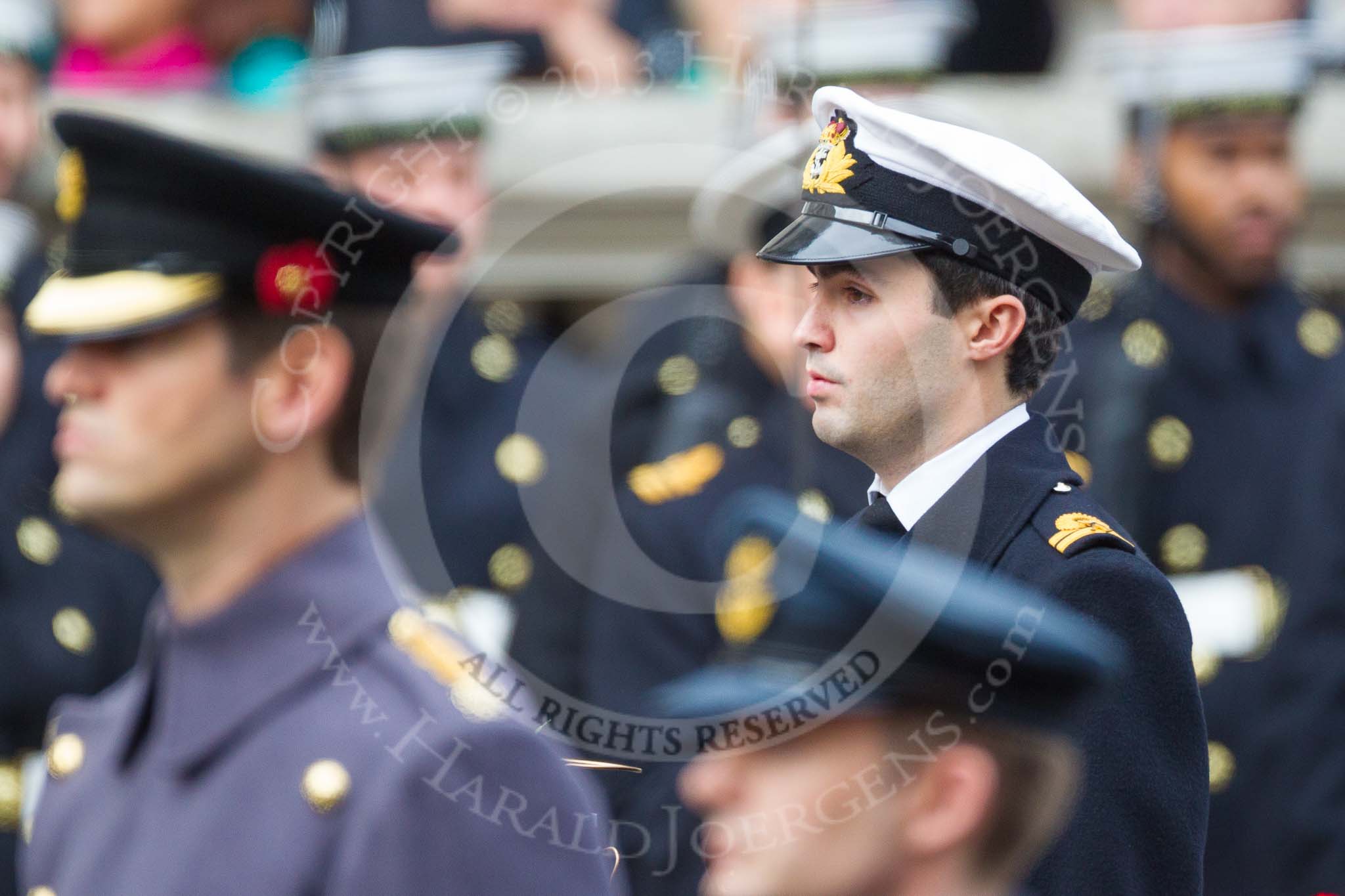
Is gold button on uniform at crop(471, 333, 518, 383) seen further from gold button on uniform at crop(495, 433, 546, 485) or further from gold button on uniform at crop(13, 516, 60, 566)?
gold button on uniform at crop(13, 516, 60, 566)

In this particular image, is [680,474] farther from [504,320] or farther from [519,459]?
[504,320]

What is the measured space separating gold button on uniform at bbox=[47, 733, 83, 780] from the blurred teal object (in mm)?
2932

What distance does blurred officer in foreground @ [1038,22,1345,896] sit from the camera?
148 inches

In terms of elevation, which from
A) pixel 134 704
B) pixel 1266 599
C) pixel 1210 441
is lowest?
pixel 1266 599

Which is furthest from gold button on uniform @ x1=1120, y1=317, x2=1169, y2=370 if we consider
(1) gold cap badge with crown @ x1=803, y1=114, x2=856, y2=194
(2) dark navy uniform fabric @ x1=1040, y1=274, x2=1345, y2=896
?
(1) gold cap badge with crown @ x1=803, y1=114, x2=856, y2=194

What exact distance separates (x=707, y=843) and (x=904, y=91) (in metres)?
2.13

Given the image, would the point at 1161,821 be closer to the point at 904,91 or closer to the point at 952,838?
the point at 952,838

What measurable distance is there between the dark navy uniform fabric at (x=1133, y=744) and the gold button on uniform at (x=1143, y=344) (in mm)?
2430

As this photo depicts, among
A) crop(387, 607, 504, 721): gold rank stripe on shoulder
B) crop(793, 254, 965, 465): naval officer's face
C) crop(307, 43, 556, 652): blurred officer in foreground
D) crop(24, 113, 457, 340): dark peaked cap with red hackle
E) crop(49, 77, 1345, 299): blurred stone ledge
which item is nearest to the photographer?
crop(793, 254, 965, 465): naval officer's face

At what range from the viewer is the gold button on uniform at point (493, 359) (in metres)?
4.65

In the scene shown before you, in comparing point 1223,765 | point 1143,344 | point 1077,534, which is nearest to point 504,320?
point 1143,344

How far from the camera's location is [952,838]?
1341 mm

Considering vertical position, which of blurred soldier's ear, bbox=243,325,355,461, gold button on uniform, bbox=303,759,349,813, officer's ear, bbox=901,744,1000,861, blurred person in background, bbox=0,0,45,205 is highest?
officer's ear, bbox=901,744,1000,861

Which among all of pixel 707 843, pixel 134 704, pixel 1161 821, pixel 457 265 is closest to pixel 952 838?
pixel 1161 821
